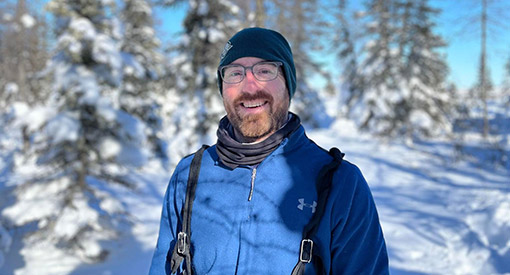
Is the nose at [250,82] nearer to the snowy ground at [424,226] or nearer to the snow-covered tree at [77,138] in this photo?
the snowy ground at [424,226]

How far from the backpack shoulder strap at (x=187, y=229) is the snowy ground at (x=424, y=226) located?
4644 mm

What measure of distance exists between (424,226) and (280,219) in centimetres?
659

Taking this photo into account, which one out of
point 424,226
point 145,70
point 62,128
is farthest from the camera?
point 145,70

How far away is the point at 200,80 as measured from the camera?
1322 centimetres

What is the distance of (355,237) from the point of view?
5.35 feet

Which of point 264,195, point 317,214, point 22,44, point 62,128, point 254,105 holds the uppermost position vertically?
point 22,44

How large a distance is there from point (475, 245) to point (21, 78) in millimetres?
19843

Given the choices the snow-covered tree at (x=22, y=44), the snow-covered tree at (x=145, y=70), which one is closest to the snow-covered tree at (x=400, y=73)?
the snow-covered tree at (x=145, y=70)

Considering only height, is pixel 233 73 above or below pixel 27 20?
below

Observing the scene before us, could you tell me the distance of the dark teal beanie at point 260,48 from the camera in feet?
6.18

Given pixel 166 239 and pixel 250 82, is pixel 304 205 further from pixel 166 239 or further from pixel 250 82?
pixel 166 239

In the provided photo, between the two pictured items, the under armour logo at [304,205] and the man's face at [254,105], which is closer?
the under armour logo at [304,205]

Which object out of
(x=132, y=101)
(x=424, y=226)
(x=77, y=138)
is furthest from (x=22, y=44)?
(x=424, y=226)

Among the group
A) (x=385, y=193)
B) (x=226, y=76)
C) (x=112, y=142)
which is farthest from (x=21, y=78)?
(x=226, y=76)
